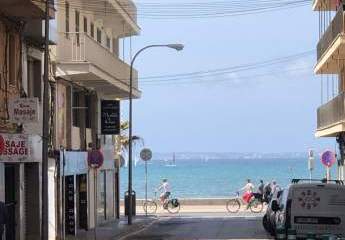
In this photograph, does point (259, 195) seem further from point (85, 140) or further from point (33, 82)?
point (33, 82)

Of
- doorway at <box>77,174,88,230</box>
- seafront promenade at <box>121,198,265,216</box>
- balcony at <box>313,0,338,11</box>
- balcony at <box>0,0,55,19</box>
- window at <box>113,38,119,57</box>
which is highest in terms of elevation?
balcony at <box>313,0,338,11</box>

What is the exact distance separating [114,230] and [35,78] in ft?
27.4

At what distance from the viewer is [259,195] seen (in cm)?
4878

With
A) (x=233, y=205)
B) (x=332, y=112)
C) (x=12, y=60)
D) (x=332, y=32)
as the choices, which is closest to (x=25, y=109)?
(x=12, y=60)

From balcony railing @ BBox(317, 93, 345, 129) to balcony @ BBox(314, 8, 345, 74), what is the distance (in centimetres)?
186

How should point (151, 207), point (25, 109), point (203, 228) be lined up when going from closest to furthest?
point (25, 109)
point (203, 228)
point (151, 207)

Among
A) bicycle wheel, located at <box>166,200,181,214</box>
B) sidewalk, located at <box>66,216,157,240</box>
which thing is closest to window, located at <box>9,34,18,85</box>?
sidewalk, located at <box>66,216,157,240</box>

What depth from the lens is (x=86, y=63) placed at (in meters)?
30.1

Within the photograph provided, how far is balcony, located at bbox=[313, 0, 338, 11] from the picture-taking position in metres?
43.3

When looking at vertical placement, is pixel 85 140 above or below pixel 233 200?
above

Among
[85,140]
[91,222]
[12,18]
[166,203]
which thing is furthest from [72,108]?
[166,203]

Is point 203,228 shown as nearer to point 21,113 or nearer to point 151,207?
point 21,113

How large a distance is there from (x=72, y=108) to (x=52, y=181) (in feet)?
17.1

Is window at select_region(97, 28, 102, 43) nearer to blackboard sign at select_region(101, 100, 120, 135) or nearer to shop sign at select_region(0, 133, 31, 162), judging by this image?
blackboard sign at select_region(101, 100, 120, 135)
